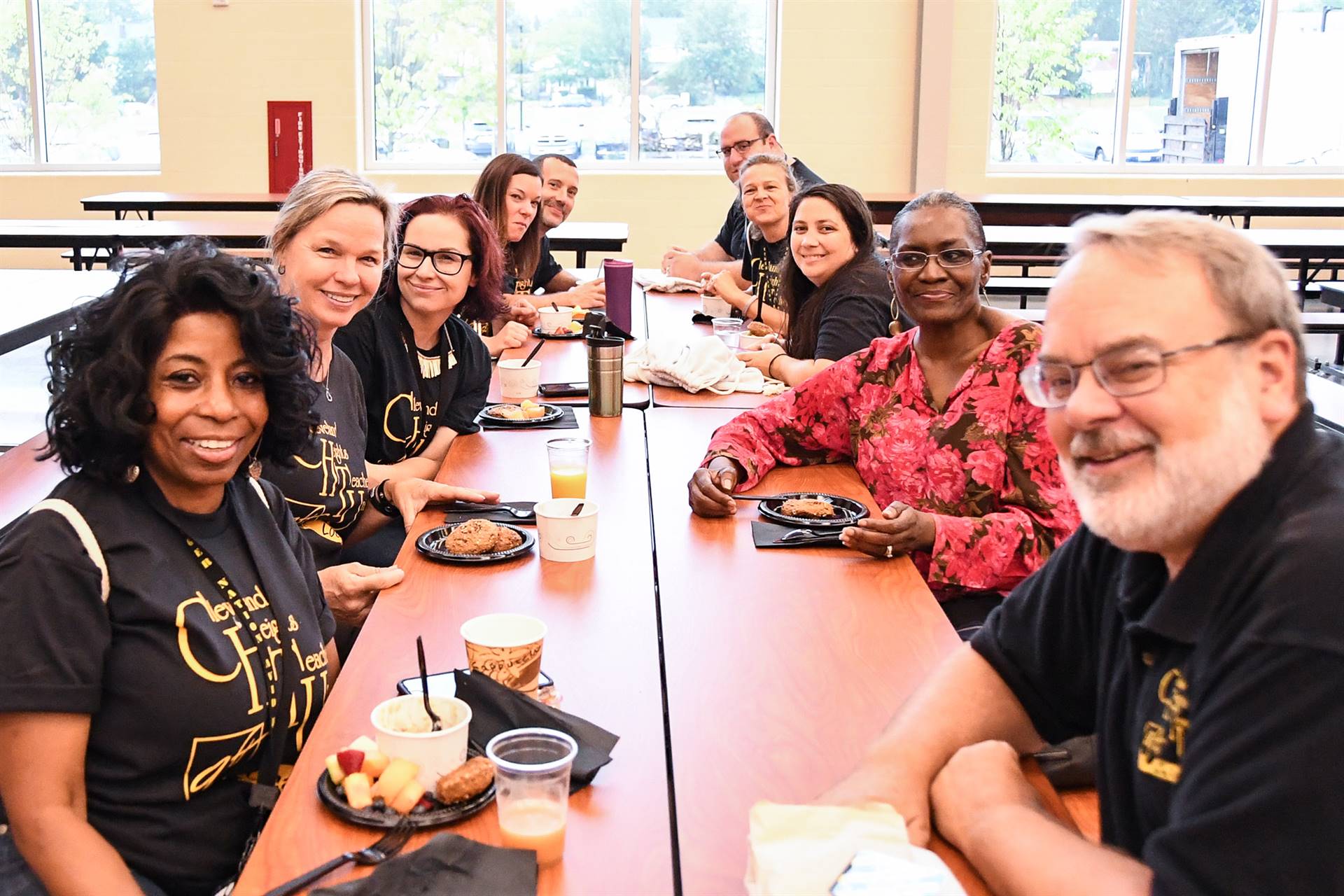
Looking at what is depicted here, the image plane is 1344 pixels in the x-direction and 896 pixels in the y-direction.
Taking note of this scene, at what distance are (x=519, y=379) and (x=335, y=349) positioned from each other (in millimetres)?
795

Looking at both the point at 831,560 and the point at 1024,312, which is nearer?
the point at 831,560

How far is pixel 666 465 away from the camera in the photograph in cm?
293

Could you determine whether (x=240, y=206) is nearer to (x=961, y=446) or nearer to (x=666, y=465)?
(x=666, y=465)

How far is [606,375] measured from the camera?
336 cm

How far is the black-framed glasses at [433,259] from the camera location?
3.32 meters

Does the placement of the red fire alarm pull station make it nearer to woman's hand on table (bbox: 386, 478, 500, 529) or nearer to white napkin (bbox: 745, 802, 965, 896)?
woman's hand on table (bbox: 386, 478, 500, 529)

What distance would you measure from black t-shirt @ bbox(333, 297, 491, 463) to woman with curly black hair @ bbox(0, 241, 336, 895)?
4.90ft

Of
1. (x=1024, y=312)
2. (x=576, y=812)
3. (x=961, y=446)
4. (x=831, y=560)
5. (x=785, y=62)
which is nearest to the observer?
(x=576, y=812)

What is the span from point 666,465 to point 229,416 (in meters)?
1.36

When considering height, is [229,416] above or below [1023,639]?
above

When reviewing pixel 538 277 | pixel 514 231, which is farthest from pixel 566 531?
pixel 538 277

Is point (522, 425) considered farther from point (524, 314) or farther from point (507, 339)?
point (524, 314)

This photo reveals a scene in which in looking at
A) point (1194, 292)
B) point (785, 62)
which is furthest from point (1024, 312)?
point (1194, 292)

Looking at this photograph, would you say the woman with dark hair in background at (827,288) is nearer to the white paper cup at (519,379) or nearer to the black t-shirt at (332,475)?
the white paper cup at (519,379)
